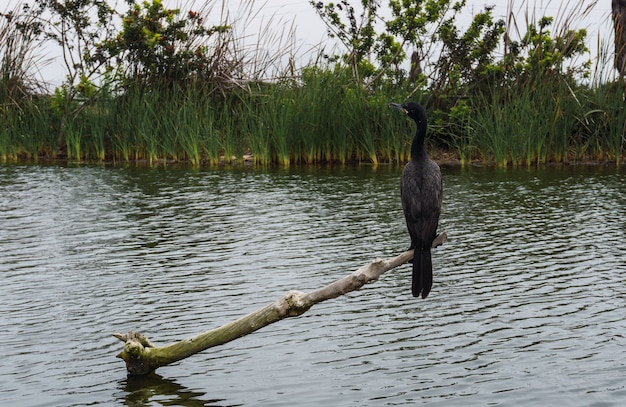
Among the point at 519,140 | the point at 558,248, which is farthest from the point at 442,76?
the point at 558,248

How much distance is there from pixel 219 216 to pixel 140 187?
3786 millimetres

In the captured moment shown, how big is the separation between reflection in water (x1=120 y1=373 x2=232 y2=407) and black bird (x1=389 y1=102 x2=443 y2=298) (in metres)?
1.55

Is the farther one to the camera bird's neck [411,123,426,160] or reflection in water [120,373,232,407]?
bird's neck [411,123,426,160]

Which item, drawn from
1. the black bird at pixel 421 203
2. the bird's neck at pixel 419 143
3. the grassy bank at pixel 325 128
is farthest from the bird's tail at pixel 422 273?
the grassy bank at pixel 325 128

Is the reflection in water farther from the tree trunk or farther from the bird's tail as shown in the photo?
the tree trunk

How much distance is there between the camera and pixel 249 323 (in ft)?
19.3

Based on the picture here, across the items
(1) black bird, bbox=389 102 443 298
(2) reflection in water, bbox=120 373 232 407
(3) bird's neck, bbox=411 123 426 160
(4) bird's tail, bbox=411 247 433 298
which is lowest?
(2) reflection in water, bbox=120 373 232 407

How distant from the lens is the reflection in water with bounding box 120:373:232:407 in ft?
19.2

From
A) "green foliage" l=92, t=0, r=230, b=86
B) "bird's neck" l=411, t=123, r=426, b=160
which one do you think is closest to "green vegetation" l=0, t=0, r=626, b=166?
"green foliage" l=92, t=0, r=230, b=86

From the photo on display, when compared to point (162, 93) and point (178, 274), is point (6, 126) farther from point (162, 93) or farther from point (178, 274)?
point (178, 274)

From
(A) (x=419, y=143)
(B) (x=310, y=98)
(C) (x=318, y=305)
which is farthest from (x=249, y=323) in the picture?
(B) (x=310, y=98)

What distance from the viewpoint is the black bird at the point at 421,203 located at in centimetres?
626

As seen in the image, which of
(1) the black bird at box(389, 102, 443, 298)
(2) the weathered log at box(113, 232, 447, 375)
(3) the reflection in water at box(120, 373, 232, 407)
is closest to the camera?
(2) the weathered log at box(113, 232, 447, 375)

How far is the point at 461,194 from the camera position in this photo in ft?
49.7
